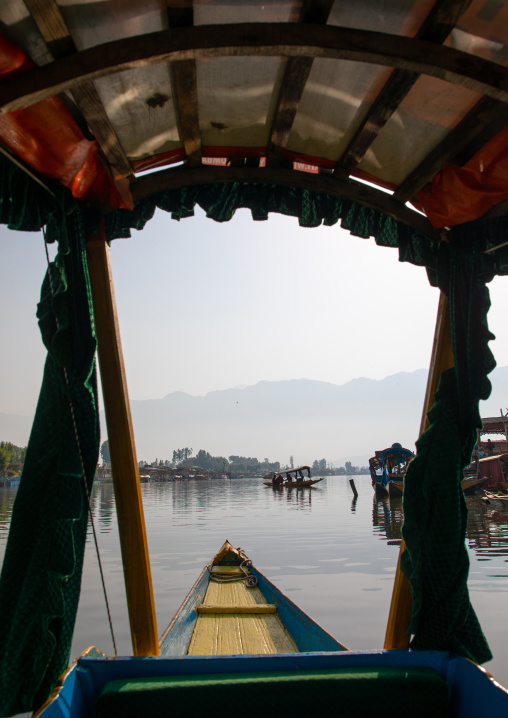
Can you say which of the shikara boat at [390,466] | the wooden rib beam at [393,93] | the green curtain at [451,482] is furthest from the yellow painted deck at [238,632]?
the shikara boat at [390,466]

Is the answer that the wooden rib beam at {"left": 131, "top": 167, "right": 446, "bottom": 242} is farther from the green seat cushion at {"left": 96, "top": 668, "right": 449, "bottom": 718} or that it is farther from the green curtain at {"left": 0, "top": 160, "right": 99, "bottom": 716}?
the green seat cushion at {"left": 96, "top": 668, "right": 449, "bottom": 718}

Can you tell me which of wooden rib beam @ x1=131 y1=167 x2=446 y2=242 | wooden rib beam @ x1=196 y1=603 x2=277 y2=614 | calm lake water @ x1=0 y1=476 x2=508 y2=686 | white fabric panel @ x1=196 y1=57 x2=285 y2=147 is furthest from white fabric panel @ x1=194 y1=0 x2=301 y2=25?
calm lake water @ x1=0 y1=476 x2=508 y2=686

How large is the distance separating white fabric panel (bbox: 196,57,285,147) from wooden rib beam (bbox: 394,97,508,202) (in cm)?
92

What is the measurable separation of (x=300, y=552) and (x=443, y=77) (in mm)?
16899

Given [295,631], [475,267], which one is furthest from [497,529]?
[475,267]

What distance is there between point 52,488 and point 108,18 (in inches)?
79.9

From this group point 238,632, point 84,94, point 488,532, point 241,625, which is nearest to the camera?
point 84,94

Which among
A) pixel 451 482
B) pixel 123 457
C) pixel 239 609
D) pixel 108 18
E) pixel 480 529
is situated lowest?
pixel 480 529

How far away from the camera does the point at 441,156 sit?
2475mm

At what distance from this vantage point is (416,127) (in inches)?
93.5

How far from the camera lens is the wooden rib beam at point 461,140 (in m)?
2.16

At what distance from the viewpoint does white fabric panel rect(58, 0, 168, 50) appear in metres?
1.66

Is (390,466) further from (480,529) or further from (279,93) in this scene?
(279,93)

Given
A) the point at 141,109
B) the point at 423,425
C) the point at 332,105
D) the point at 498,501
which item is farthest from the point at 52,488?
the point at 498,501
